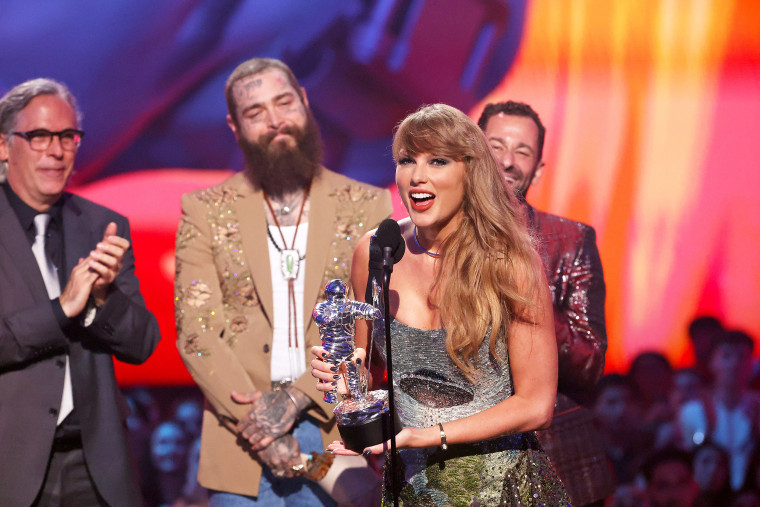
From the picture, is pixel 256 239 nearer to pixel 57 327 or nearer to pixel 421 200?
pixel 57 327

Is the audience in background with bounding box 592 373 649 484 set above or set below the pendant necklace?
below

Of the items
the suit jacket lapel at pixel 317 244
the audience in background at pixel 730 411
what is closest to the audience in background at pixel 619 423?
the audience in background at pixel 730 411

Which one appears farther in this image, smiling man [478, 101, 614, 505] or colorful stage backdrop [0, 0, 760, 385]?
colorful stage backdrop [0, 0, 760, 385]

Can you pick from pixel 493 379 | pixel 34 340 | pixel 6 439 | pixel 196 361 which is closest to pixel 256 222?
pixel 196 361

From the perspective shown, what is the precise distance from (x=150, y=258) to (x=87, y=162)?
0.62m

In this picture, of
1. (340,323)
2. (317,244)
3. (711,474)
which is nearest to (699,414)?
(711,474)

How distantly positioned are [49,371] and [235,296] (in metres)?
0.78

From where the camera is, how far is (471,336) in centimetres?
237

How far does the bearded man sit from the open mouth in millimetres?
1156

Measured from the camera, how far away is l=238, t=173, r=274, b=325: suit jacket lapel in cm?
350

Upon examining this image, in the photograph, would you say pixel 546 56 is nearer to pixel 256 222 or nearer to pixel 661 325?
pixel 661 325

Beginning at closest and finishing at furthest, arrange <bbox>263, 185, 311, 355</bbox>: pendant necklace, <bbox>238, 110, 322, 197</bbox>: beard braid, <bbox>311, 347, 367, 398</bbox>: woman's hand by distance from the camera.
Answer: <bbox>311, 347, 367, 398</bbox>: woman's hand
<bbox>263, 185, 311, 355</bbox>: pendant necklace
<bbox>238, 110, 322, 197</bbox>: beard braid

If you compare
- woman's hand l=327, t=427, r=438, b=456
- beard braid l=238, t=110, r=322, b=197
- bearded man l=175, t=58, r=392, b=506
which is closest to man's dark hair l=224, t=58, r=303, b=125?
bearded man l=175, t=58, r=392, b=506

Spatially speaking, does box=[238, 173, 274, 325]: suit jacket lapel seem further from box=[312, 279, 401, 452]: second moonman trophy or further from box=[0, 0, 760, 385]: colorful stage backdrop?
box=[312, 279, 401, 452]: second moonman trophy
